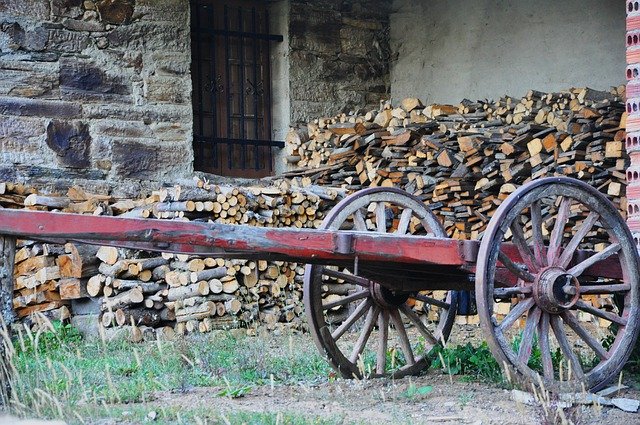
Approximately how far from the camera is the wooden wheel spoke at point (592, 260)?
5391 mm

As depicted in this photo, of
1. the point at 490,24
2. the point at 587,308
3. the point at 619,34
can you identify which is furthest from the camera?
the point at 490,24

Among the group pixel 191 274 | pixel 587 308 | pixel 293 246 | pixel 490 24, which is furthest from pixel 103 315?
pixel 490 24

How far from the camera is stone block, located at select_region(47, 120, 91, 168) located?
31.2 ft

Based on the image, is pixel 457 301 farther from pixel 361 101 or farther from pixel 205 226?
pixel 361 101

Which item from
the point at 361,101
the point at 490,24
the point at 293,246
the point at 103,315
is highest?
the point at 490,24

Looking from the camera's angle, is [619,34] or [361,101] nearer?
[619,34]

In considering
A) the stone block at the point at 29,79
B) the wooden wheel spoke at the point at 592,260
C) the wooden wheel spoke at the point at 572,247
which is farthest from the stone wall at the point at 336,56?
the wooden wheel spoke at the point at 592,260

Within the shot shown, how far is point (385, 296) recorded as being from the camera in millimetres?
6086

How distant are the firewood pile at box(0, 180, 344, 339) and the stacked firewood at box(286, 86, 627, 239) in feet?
5.47

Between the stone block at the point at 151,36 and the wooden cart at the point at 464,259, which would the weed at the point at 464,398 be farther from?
the stone block at the point at 151,36

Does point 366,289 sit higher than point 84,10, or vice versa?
point 84,10

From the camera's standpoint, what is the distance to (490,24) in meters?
10.7

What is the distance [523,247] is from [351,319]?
1167 millimetres

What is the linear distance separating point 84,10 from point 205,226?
18.5 feet
